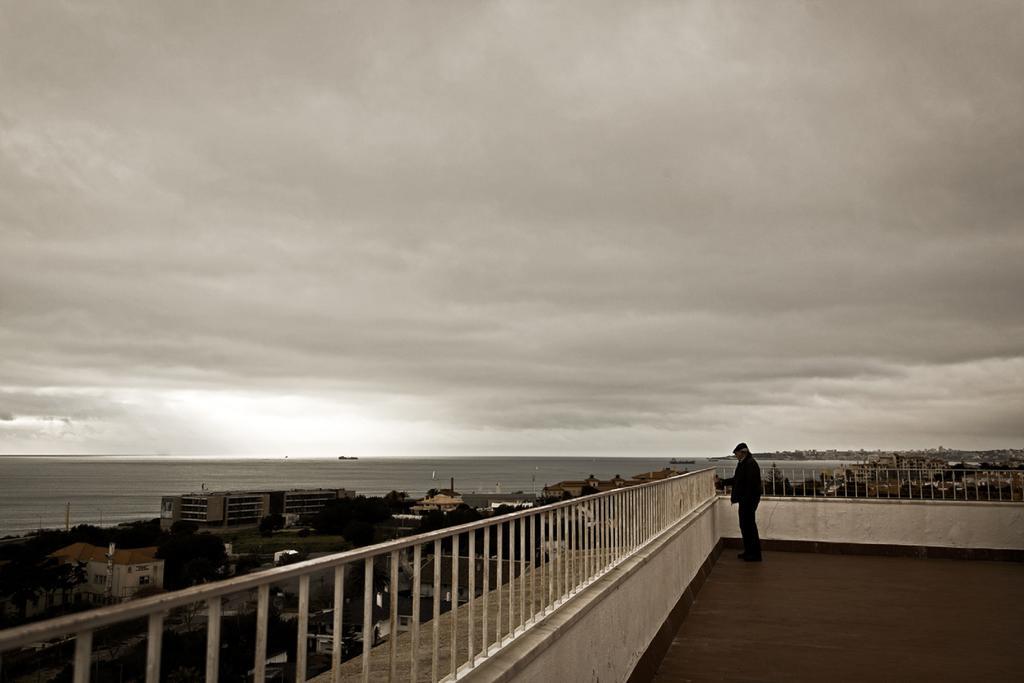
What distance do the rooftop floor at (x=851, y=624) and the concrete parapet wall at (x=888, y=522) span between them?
84 centimetres

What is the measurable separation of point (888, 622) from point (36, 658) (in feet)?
27.4

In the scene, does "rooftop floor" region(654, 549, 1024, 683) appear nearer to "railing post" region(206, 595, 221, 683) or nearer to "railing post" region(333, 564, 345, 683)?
"railing post" region(333, 564, 345, 683)

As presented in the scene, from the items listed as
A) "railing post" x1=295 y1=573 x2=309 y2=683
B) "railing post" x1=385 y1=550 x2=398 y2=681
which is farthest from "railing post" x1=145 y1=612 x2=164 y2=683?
"railing post" x1=385 y1=550 x2=398 y2=681

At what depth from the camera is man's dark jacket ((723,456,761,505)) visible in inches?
460

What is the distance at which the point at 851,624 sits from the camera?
7.66 metres

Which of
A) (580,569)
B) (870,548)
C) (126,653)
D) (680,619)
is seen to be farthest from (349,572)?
(870,548)

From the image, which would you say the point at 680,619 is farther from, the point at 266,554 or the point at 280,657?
the point at 266,554

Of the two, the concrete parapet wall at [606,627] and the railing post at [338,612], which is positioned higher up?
the railing post at [338,612]

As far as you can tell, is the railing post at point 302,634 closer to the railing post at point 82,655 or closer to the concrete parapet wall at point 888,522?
the railing post at point 82,655

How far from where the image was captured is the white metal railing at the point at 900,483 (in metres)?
13.1

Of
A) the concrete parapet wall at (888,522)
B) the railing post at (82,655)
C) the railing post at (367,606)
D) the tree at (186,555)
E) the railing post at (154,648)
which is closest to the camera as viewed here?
the railing post at (82,655)

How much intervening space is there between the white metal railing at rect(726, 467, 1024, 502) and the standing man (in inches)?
95.6

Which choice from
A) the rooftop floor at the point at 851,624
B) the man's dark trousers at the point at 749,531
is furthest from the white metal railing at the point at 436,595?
the man's dark trousers at the point at 749,531

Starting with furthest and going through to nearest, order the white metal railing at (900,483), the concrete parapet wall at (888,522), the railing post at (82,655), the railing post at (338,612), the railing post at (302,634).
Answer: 1. the white metal railing at (900,483)
2. the concrete parapet wall at (888,522)
3. the railing post at (338,612)
4. the railing post at (302,634)
5. the railing post at (82,655)
